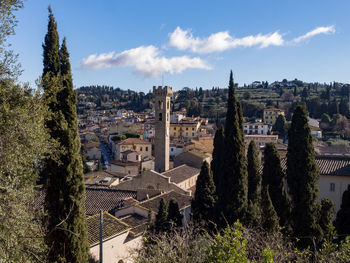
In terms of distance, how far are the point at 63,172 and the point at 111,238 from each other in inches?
229

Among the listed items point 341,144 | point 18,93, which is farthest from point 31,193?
point 341,144

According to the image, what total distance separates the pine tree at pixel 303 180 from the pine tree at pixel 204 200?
15.0 feet

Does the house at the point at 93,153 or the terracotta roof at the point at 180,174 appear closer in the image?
the terracotta roof at the point at 180,174

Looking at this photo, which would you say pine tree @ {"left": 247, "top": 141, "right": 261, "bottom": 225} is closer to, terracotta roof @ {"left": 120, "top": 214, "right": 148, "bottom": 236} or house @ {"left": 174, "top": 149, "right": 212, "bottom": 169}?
terracotta roof @ {"left": 120, "top": 214, "right": 148, "bottom": 236}

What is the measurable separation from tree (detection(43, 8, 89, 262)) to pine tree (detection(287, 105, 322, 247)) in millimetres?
8816

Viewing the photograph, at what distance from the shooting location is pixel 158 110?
37.0 meters

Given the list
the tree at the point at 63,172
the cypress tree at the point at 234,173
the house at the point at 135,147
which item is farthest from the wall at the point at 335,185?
the house at the point at 135,147

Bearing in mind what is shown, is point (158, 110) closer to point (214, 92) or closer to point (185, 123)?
point (185, 123)

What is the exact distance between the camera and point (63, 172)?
7988 millimetres

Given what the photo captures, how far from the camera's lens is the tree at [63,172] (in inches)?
308

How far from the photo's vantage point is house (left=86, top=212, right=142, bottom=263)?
470 inches

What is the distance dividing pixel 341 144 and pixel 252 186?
40.3 meters

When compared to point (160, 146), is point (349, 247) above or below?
above

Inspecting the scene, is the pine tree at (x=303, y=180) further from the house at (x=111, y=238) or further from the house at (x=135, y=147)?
the house at (x=135, y=147)
